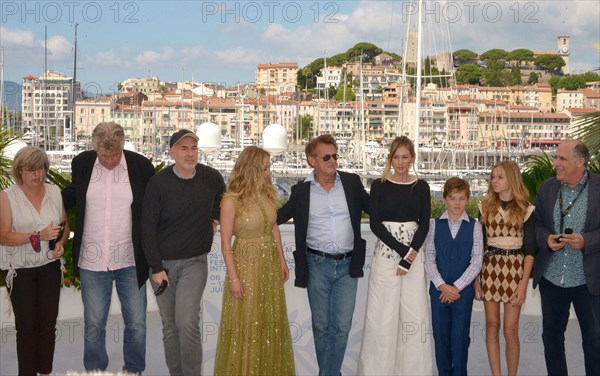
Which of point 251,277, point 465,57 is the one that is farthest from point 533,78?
point 251,277

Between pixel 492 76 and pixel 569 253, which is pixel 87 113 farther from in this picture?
pixel 492 76

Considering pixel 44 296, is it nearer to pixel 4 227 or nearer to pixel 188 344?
pixel 4 227

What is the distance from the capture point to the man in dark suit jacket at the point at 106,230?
369 cm

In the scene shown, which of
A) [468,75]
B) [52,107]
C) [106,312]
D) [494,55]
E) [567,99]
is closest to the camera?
[106,312]

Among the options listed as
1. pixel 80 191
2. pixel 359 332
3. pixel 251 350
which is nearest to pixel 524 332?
pixel 359 332

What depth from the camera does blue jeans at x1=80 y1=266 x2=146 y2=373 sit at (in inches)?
147

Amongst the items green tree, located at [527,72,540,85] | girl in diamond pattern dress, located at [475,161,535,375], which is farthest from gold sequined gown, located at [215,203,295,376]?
green tree, located at [527,72,540,85]

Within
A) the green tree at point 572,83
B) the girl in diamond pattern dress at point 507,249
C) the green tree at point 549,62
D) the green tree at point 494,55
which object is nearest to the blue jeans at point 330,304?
the girl in diamond pattern dress at point 507,249

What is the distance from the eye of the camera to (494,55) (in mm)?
123250

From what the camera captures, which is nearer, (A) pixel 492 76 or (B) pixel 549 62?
(A) pixel 492 76

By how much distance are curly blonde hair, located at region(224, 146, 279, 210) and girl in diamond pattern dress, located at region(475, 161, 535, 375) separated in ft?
3.88

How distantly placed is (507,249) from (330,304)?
0.94 metres

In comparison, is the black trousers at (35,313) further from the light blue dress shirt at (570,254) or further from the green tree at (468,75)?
the green tree at (468,75)

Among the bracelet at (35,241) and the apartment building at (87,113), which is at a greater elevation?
the apartment building at (87,113)
